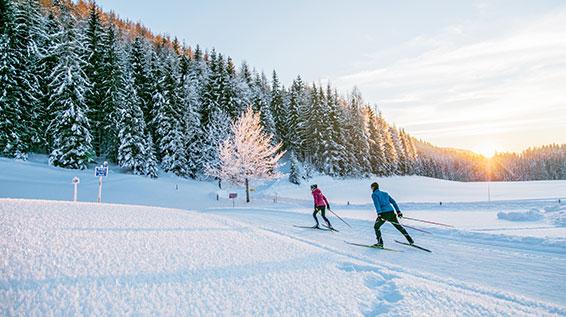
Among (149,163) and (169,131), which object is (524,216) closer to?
(149,163)

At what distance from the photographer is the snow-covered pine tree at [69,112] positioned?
28859 mm

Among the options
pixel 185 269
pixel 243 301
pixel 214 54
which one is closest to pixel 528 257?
pixel 243 301

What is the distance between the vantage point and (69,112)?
95.0 feet

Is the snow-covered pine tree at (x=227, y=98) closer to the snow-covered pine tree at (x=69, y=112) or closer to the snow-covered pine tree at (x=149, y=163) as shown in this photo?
the snow-covered pine tree at (x=149, y=163)

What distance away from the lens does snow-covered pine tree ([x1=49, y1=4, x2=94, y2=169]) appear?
94.7ft

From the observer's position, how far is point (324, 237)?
33.8ft

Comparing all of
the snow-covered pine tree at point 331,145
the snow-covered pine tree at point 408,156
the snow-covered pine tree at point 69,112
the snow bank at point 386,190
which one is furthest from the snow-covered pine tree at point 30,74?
the snow-covered pine tree at point 408,156

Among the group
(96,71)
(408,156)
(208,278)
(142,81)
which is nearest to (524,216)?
(208,278)

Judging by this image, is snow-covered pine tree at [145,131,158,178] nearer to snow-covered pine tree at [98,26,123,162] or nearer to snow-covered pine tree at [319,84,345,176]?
snow-covered pine tree at [98,26,123,162]

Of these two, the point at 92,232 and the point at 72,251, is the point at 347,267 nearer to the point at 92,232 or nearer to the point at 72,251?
the point at 72,251

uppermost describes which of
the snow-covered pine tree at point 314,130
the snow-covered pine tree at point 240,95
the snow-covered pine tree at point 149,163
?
the snow-covered pine tree at point 240,95

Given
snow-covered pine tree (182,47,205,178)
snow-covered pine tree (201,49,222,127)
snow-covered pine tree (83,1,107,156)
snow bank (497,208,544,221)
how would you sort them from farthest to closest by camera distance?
snow-covered pine tree (201,49,222,127)
snow-covered pine tree (182,47,205,178)
snow-covered pine tree (83,1,107,156)
snow bank (497,208,544,221)

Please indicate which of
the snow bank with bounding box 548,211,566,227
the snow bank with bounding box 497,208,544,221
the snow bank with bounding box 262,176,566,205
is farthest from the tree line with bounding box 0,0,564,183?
the snow bank with bounding box 548,211,566,227

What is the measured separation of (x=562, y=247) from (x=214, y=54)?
5289cm
